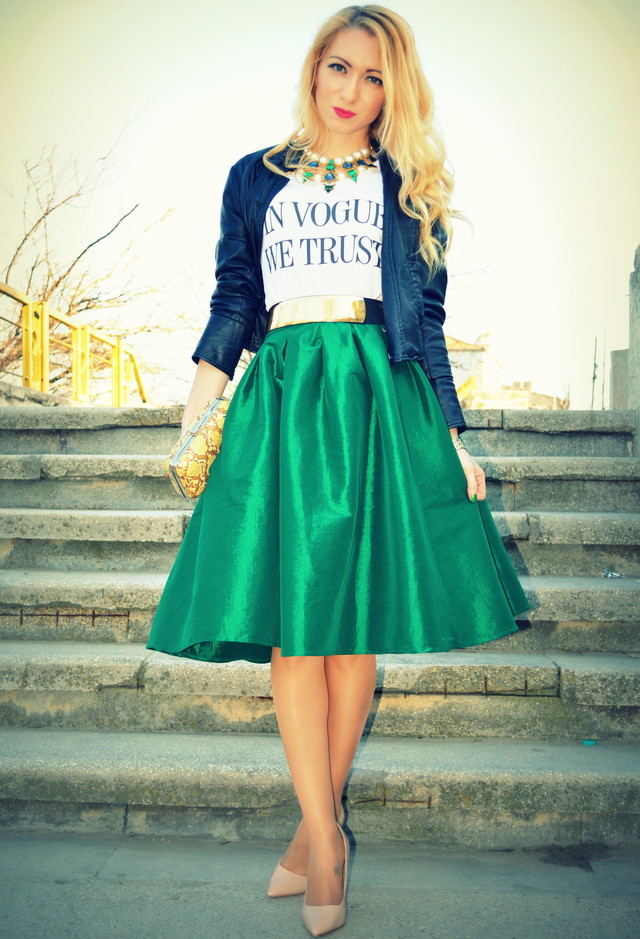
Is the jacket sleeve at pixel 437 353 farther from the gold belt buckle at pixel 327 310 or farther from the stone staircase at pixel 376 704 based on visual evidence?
the stone staircase at pixel 376 704

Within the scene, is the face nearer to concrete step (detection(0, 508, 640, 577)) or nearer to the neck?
the neck

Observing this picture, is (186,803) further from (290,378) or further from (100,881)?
Result: (290,378)

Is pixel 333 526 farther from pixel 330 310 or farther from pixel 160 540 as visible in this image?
pixel 160 540

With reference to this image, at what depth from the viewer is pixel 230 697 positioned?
2459 millimetres

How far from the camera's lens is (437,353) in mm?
1834

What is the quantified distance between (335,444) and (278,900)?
107 cm

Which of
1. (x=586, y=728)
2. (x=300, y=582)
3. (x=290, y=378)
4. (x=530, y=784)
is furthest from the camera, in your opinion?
(x=586, y=728)

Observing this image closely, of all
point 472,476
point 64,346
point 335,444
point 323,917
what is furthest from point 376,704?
point 64,346

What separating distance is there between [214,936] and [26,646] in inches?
56.1

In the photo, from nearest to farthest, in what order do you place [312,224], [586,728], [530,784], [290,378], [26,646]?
[290,378] < [312,224] < [530,784] < [586,728] < [26,646]

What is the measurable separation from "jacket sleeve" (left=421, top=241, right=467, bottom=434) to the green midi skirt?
35 mm

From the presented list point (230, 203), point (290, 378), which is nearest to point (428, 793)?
point (290, 378)

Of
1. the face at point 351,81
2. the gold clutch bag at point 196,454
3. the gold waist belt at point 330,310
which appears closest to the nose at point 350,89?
the face at point 351,81

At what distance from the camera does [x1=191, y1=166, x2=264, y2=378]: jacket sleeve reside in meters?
1.86
